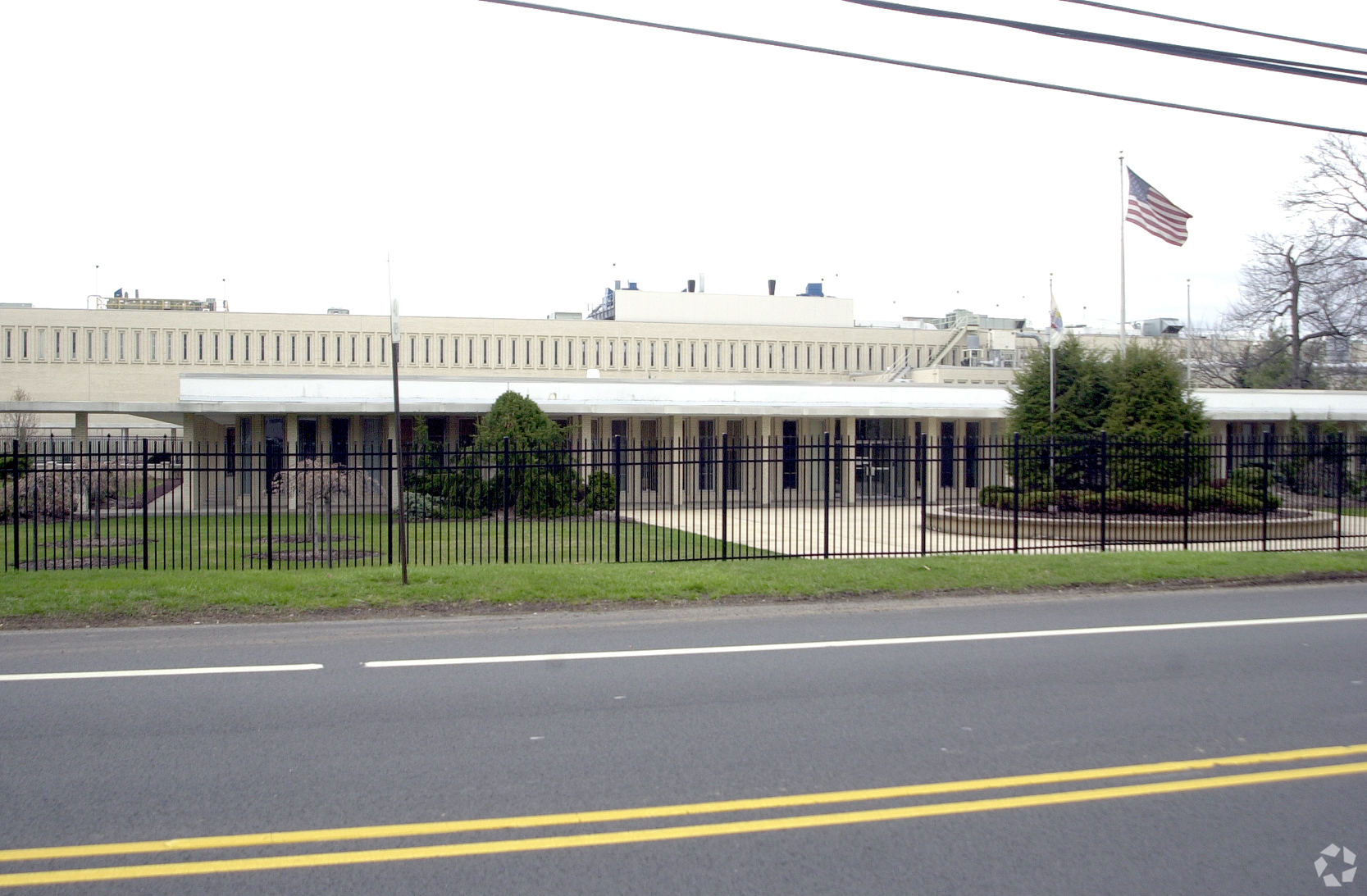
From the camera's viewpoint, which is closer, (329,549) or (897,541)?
(329,549)

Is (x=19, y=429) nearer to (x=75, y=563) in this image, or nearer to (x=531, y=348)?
(x=75, y=563)

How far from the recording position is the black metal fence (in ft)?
49.3

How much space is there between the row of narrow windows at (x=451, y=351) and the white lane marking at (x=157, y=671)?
150ft

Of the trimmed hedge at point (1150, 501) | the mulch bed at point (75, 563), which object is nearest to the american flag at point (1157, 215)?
the trimmed hedge at point (1150, 501)

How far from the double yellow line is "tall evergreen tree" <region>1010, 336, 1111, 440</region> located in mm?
19854

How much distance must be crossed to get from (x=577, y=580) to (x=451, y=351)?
43256 mm

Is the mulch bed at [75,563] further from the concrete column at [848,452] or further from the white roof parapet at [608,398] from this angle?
the concrete column at [848,452]

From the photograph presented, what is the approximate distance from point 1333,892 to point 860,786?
215 centimetres

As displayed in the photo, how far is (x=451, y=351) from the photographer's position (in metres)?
53.5

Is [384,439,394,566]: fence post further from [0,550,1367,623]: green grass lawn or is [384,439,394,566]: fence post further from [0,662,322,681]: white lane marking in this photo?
[0,662,322,681]: white lane marking

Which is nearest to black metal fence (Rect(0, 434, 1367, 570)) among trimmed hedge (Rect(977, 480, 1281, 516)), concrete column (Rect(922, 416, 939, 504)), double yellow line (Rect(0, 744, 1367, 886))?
trimmed hedge (Rect(977, 480, 1281, 516))

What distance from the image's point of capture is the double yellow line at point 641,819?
4445mm

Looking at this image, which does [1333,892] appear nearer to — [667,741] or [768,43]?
[667,741]

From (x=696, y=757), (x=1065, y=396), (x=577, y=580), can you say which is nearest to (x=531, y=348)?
(x=1065, y=396)
